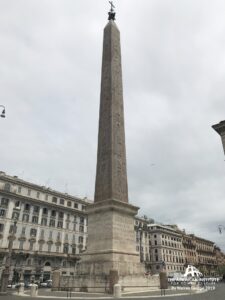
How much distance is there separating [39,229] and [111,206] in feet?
118

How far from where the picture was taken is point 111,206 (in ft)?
66.7

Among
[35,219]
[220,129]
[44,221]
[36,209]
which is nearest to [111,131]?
[220,129]

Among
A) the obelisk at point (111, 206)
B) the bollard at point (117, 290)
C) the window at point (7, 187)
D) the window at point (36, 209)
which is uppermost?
the window at point (7, 187)

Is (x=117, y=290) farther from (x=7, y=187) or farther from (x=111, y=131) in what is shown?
(x=7, y=187)

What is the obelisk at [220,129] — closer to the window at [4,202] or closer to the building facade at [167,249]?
the window at [4,202]

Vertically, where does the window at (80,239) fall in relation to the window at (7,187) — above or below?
below

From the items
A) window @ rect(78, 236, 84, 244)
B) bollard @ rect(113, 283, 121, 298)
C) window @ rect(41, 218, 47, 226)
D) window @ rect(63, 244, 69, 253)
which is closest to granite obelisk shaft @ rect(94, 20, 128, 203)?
bollard @ rect(113, 283, 121, 298)

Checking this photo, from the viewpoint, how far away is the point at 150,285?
21.0 meters

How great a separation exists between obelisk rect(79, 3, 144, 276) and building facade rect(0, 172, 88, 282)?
1045 inches

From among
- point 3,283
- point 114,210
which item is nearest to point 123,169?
point 114,210

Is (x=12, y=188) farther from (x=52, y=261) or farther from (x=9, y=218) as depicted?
(x=52, y=261)

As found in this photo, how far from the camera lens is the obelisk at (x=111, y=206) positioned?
63.7ft

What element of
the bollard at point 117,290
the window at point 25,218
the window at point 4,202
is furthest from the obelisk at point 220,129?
the window at point 25,218

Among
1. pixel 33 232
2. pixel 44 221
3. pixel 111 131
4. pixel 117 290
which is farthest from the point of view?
pixel 44 221
